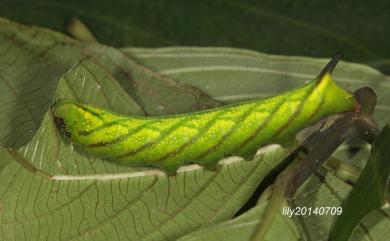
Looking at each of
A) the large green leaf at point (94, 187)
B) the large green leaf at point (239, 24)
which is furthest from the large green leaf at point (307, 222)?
the large green leaf at point (239, 24)

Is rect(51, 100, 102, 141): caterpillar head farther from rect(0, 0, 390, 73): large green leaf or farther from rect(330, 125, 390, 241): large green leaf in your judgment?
rect(0, 0, 390, 73): large green leaf

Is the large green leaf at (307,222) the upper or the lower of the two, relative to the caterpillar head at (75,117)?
lower

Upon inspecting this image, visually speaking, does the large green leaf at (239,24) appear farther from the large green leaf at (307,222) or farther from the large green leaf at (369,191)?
the large green leaf at (369,191)

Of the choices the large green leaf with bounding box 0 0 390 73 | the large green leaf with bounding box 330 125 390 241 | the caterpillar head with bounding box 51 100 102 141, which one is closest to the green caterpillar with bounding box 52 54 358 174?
the caterpillar head with bounding box 51 100 102 141

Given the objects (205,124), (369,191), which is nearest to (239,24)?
(205,124)

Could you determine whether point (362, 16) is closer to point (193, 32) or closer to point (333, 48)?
point (333, 48)

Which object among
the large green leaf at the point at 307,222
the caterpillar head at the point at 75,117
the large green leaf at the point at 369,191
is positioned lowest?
the large green leaf at the point at 307,222

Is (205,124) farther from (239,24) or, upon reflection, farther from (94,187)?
(239,24)
